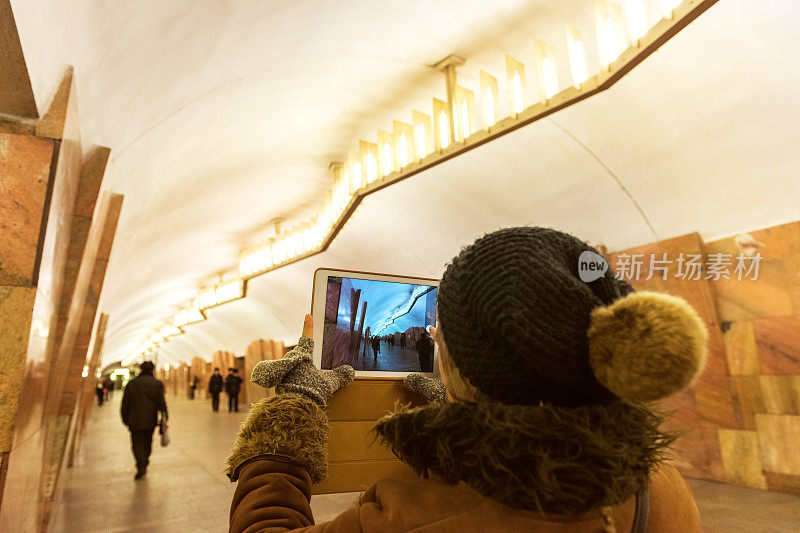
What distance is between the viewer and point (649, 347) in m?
0.85

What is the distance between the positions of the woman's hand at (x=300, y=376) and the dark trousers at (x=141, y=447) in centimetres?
721

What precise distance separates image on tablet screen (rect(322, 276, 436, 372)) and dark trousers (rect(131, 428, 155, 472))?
7.15 m

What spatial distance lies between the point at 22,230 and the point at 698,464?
7.19 metres

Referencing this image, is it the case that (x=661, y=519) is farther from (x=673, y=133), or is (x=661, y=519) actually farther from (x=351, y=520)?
(x=673, y=133)

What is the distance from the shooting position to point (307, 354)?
1580 mm

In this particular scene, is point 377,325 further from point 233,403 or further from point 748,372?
point 233,403

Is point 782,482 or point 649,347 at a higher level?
point 649,347

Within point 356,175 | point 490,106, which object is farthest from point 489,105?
point 356,175

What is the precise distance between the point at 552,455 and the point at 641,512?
26cm

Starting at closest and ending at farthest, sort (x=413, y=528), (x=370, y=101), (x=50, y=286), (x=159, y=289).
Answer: (x=413, y=528) → (x=50, y=286) → (x=370, y=101) → (x=159, y=289)

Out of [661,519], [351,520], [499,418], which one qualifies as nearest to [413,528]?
[351,520]

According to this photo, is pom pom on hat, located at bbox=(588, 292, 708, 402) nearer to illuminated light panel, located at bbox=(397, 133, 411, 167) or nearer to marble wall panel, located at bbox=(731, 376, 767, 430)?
illuminated light panel, located at bbox=(397, 133, 411, 167)

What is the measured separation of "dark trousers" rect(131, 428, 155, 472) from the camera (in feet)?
24.7

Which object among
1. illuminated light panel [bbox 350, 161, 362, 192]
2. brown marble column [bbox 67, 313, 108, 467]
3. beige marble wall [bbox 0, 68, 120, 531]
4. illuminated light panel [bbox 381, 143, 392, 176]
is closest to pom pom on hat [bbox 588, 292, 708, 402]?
beige marble wall [bbox 0, 68, 120, 531]
